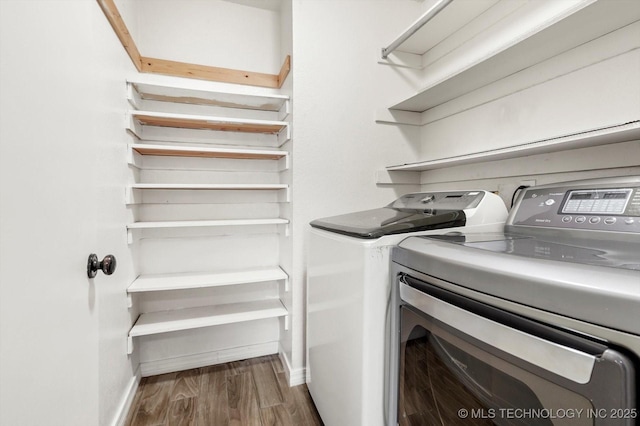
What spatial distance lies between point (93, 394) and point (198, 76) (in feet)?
6.04

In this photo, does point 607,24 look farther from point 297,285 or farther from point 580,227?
point 297,285

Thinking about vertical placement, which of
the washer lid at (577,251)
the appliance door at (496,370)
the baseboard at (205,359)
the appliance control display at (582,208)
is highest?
the appliance control display at (582,208)

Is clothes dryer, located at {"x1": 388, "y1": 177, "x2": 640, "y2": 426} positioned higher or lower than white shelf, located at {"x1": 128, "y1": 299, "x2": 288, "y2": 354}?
higher

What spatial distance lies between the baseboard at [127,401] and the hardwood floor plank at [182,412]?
21cm

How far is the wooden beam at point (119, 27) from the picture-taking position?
125 cm

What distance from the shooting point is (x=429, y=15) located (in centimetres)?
152

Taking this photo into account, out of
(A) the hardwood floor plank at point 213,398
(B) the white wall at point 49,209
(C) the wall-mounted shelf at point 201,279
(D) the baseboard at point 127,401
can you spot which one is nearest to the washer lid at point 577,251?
(B) the white wall at point 49,209

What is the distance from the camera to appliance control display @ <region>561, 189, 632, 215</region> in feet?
2.81

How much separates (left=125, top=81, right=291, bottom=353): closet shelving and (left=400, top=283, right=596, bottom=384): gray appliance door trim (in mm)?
1219

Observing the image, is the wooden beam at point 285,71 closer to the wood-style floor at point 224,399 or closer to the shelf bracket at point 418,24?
the shelf bracket at point 418,24

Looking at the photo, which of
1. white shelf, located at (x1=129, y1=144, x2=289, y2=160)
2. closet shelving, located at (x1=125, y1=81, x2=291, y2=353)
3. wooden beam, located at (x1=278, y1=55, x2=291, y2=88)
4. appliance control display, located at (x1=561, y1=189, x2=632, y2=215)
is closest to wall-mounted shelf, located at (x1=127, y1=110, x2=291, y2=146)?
closet shelving, located at (x1=125, y1=81, x2=291, y2=353)

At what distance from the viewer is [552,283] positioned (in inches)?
20.6

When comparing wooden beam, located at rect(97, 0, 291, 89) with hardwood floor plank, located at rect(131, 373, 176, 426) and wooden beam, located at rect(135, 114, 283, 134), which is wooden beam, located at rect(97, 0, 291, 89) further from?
hardwood floor plank, located at rect(131, 373, 176, 426)

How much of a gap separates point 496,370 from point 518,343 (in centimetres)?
11
